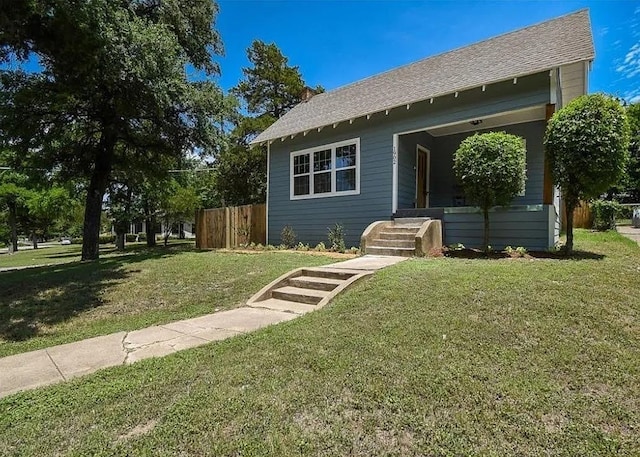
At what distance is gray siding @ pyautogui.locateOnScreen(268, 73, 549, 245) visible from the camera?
28.5 feet

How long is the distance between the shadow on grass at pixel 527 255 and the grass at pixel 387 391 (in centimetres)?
261

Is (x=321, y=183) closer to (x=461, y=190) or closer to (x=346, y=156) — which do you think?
(x=346, y=156)

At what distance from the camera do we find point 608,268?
5590mm

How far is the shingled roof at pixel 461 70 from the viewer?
8.27 meters

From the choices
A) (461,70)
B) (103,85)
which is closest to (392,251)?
(461,70)

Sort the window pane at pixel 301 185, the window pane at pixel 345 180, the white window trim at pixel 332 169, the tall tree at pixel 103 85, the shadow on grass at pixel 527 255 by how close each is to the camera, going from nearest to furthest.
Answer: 1. the shadow on grass at pixel 527 255
2. the tall tree at pixel 103 85
3. the white window trim at pixel 332 169
4. the window pane at pixel 345 180
5. the window pane at pixel 301 185

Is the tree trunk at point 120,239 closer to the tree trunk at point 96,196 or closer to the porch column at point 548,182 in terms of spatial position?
the tree trunk at point 96,196

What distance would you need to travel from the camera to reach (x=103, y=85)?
380 inches

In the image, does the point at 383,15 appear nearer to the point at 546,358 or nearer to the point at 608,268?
the point at 608,268

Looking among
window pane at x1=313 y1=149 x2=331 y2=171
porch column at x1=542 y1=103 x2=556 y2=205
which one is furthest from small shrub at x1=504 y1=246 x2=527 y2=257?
window pane at x1=313 y1=149 x2=331 y2=171

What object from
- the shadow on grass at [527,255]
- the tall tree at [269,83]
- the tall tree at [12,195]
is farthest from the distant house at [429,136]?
the tall tree at [12,195]

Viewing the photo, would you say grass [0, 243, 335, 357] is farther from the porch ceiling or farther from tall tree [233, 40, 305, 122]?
tall tree [233, 40, 305, 122]

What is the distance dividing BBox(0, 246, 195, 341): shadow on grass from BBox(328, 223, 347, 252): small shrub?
5313 mm

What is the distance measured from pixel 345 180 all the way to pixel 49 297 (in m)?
7.79
